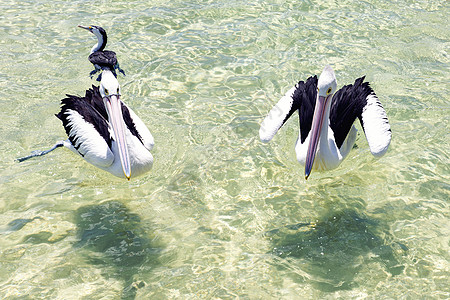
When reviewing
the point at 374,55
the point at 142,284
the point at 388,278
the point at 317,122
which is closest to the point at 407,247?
the point at 388,278

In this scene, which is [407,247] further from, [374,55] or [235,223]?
[374,55]

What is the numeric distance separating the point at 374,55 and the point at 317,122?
284 cm

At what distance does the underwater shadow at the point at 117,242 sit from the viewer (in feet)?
11.6

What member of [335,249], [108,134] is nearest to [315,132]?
[335,249]

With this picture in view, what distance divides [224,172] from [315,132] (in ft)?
3.51

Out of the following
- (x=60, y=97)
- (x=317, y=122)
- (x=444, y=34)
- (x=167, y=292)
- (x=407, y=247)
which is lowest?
(x=167, y=292)

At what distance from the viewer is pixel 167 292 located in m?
3.38

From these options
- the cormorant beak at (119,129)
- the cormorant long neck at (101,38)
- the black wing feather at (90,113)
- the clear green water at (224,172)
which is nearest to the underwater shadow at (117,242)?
the clear green water at (224,172)

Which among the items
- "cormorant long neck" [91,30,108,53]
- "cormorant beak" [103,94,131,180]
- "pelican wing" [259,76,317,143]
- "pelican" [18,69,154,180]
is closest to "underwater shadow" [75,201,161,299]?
"pelican" [18,69,154,180]

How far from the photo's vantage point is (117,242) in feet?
12.5

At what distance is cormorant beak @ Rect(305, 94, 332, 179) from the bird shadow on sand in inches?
19.7

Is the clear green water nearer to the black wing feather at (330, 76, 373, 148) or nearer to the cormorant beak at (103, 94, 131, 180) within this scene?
the black wing feather at (330, 76, 373, 148)

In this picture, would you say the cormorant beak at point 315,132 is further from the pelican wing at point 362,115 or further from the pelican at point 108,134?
the pelican at point 108,134

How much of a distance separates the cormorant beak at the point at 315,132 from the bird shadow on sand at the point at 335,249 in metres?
0.50
